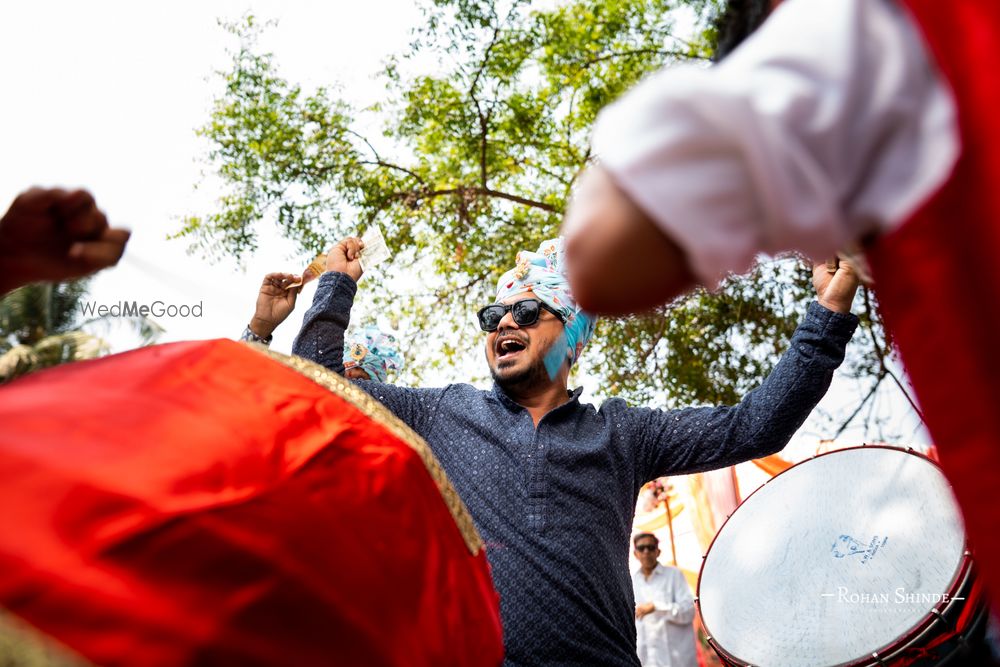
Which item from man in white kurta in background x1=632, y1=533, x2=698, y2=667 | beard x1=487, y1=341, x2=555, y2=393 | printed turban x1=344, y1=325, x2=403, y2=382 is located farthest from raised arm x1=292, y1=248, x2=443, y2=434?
man in white kurta in background x1=632, y1=533, x2=698, y2=667

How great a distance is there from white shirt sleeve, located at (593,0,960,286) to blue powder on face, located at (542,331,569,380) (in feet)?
7.90

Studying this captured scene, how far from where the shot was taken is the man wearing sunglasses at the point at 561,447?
7.88ft

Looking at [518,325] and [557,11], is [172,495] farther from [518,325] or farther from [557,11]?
[557,11]

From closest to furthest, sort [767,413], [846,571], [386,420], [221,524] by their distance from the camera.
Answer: [221,524] < [386,420] < [767,413] < [846,571]

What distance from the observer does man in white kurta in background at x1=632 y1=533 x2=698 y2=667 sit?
7.48 meters

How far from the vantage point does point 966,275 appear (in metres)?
0.70

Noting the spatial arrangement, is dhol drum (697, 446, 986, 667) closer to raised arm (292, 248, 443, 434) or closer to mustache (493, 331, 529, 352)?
mustache (493, 331, 529, 352)

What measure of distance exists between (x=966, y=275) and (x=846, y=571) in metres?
2.40

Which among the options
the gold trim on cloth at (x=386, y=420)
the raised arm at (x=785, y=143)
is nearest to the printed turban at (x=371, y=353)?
the gold trim on cloth at (x=386, y=420)

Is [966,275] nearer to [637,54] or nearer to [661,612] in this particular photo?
Answer: [661,612]

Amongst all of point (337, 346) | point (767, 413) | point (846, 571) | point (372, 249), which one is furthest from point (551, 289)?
point (846, 571)

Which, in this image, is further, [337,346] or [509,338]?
[509,338]

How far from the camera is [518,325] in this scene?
3.31 meters

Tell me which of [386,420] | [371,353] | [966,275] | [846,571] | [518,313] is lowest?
[371,353]
